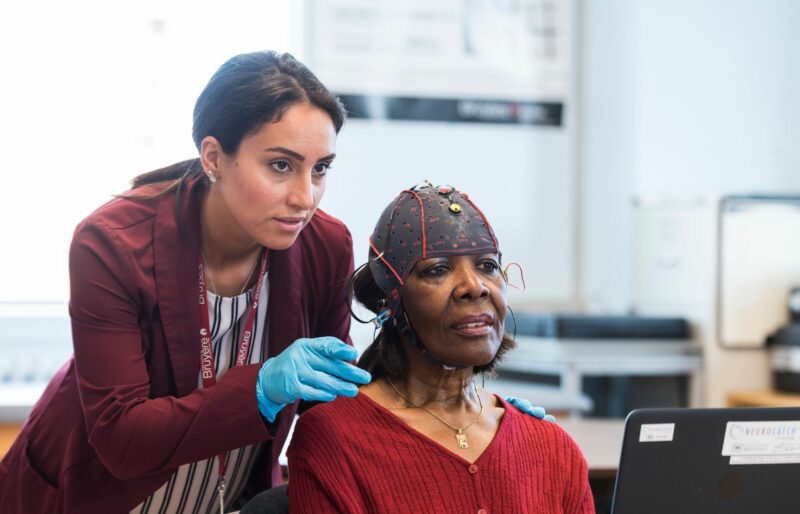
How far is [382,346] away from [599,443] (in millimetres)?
981

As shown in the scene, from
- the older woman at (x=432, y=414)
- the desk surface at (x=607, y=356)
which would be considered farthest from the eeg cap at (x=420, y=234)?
the desk surface at (x=607, y=356)

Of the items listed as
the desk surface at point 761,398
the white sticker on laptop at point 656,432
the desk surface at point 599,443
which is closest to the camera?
the white sticker on laptop at point 656,432

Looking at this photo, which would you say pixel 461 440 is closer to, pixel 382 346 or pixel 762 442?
pixel 382 346

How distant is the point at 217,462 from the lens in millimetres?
1659

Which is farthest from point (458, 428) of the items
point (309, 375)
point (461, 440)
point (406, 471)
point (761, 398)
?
point (761, 398)

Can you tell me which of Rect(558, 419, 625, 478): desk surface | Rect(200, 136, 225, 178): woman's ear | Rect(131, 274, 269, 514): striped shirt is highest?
Rect(200, 136, 225, 178): woman's ear

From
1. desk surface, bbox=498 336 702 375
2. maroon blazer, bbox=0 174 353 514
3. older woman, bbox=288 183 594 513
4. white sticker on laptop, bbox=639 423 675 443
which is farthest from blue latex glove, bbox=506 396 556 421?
desk surface, bbox=498 336 702 375

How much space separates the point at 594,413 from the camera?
137 inches

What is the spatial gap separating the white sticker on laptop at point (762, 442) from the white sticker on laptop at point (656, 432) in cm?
8

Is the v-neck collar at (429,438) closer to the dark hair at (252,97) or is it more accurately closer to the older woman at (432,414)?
the older woman at (432,414)

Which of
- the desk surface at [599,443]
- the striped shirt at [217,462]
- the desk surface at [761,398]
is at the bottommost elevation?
the desk surface at [761,398]

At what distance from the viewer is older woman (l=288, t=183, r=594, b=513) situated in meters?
1.36

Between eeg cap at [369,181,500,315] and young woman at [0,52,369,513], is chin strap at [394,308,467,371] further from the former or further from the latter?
young woman at [0,52,369,513]

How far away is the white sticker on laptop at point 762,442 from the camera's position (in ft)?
4.37
